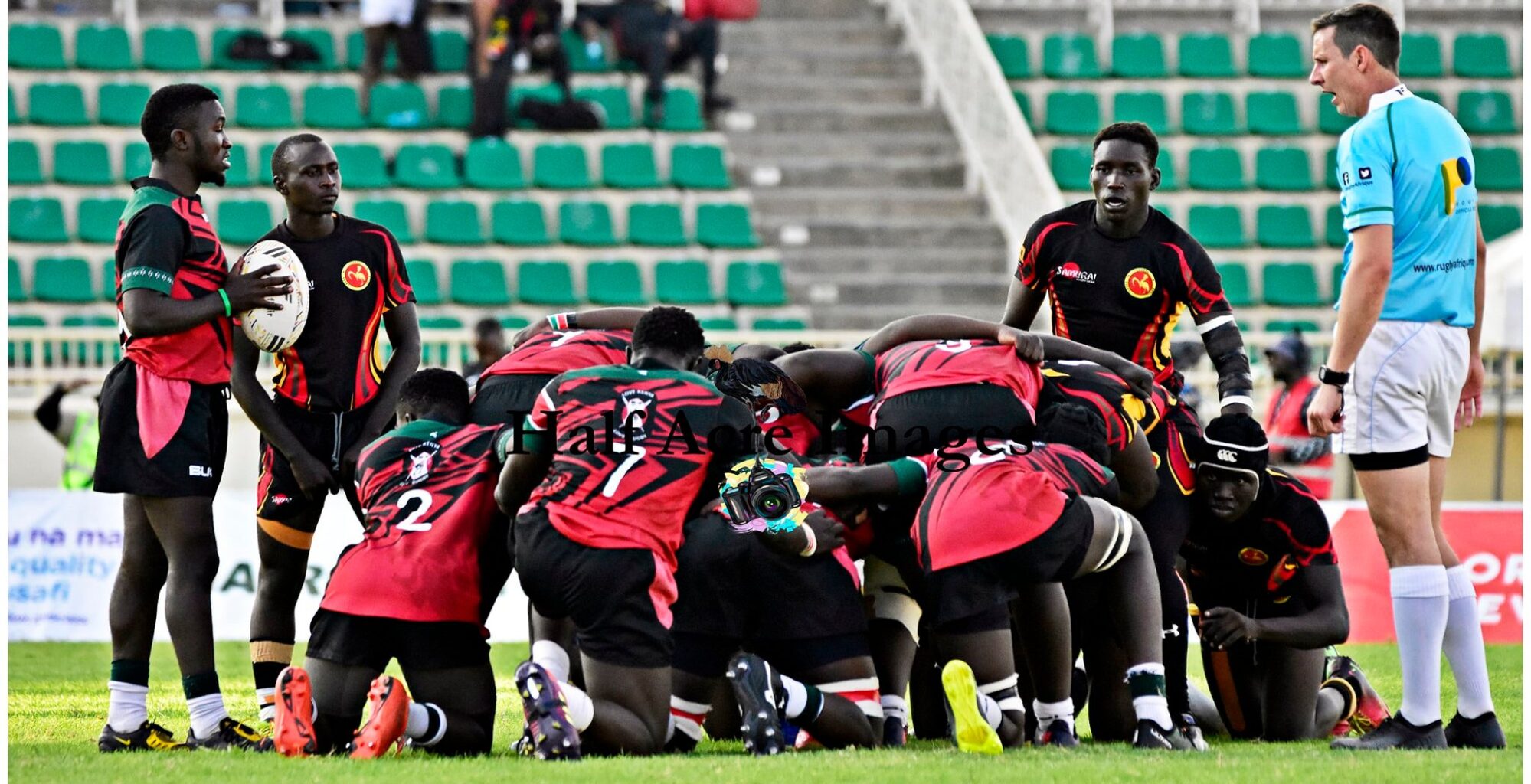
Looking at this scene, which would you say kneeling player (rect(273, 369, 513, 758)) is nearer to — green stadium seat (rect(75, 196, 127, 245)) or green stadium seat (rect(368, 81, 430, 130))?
green stadium seat (rect(75, 196, 127, 245))

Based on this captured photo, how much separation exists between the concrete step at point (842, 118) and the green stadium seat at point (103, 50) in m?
6.07

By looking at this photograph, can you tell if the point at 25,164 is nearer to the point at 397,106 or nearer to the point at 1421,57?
the point at 397,106

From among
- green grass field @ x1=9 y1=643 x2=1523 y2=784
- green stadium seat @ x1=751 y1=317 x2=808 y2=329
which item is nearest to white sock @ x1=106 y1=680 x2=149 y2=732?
green grass field @ x1=9 y1=643 x2=1523 y2=784

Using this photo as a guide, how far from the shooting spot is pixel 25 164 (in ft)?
55.6

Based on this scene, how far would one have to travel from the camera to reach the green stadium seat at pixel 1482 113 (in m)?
18.8

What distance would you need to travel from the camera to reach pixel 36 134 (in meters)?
17.2

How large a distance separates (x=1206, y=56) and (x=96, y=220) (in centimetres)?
1111

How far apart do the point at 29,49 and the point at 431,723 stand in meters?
14.3

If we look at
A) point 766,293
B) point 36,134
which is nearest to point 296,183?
point 766,293

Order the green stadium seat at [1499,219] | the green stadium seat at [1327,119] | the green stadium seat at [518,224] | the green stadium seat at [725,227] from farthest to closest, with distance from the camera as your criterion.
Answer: the green stadium seat at [1327,119]
the green stadium seat at [1499,219]
the green stadium seat at [725,227]
the green stadium seat at [518,224]

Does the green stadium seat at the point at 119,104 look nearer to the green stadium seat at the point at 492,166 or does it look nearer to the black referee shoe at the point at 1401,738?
the green stadium seat at the point at 492,166

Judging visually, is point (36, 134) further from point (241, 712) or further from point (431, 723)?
point (431, 723)

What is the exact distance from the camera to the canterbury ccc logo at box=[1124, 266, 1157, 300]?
6805mm

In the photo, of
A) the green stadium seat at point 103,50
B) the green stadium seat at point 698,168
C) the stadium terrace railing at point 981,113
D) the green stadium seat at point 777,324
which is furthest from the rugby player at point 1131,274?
the green stadium seat at point 103,50
